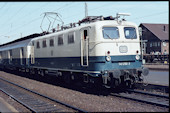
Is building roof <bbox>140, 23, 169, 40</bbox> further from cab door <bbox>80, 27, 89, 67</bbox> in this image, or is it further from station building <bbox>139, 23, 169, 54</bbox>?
cab door <bbox>80, 27, 89, 67</bbox>

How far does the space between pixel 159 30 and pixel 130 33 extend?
50.1 metres

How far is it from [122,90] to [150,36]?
159 feet

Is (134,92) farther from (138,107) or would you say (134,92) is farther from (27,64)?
(27,64)

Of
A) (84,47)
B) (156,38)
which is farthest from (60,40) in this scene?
(156,38)

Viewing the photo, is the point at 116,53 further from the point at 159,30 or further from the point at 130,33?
the point at 159,30

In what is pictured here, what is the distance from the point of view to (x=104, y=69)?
34.8 ft

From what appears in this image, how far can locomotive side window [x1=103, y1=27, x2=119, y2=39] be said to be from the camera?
11.0 metres

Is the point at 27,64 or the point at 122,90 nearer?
the point at 122,90

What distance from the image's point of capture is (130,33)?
468 inches

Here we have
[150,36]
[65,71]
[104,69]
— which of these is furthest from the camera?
[150,36]

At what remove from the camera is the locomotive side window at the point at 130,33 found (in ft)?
38.5

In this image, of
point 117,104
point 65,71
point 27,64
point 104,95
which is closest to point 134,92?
point 104,95

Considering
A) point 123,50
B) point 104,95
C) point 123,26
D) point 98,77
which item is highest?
point 123,26

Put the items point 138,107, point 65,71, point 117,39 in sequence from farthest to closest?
point 65,71 < point 117,39 < point 138,107
